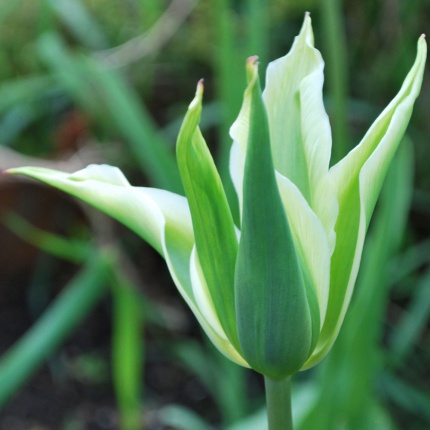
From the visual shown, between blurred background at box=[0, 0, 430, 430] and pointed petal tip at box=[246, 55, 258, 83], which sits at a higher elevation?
pointed petal tip at box=[246, 55, 258, 83]

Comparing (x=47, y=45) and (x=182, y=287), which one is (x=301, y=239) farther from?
(x=47, y=45)

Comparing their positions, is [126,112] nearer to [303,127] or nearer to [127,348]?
[127,348]

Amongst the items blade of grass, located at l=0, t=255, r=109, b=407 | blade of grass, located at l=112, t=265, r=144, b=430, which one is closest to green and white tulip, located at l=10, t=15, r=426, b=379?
blade of grass, located at l=0, t=255, r=109, b=407

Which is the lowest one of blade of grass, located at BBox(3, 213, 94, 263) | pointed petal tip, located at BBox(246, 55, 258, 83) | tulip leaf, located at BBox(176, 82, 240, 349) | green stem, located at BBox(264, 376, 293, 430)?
blade of grass, located at BBox(3, 213, 94, 263)

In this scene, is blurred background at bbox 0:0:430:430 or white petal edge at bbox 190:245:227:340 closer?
white petal edge at bbox 190:245:227:340

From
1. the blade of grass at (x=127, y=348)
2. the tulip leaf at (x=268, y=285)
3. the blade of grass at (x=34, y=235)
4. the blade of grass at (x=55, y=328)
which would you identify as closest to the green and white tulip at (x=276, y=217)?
the tulip leaf at (x=268, y=285)

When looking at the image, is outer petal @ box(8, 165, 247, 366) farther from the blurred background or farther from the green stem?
the blurred background

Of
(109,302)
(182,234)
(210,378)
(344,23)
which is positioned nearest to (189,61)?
(344,23)

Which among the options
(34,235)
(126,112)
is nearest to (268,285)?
(126,112)
